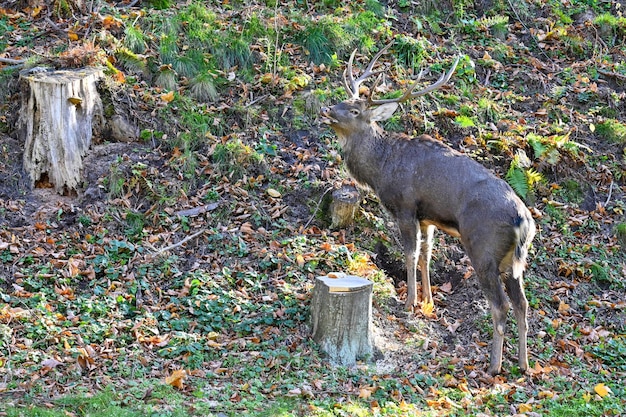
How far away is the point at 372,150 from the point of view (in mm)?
11055

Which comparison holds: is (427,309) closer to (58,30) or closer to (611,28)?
(58,30)

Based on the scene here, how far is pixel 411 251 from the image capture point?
10.4 meters

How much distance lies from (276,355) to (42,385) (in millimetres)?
2493

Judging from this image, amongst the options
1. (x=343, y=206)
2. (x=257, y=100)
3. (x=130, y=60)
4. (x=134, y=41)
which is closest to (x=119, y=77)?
(x=130, y=60)

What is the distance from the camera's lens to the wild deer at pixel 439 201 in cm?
930

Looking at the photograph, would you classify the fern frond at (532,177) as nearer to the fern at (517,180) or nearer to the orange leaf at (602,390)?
the fern at (517,180)

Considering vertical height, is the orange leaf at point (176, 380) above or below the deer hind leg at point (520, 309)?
below

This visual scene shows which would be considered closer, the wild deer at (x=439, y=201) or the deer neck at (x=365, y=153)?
the wild deer at (x=439, y=201)

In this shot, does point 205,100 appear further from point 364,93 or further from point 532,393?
point 532,393

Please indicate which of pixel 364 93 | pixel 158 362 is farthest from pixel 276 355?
pixel 364 93

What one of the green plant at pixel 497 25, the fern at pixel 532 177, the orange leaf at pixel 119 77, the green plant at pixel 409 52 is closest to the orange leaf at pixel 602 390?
the fern at pixel 532 177

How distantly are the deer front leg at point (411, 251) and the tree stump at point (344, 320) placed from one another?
1.32 metres

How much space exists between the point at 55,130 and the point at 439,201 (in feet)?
18.3

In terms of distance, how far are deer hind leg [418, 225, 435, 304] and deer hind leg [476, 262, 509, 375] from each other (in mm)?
1309
